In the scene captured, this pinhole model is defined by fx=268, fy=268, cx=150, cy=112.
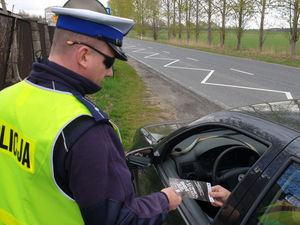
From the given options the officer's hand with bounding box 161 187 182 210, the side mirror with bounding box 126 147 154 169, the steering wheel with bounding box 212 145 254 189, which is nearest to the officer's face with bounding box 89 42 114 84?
the officer's hand with bounding box 161 187 182 210

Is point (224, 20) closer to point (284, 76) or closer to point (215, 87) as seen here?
point (284, 76)

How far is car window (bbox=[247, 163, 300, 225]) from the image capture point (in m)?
1.21

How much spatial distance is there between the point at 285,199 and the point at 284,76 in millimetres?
10530

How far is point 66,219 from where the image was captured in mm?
1097

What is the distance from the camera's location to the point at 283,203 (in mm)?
1240

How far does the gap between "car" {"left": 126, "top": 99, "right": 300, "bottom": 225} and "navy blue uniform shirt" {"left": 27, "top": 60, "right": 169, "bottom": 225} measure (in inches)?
21.2

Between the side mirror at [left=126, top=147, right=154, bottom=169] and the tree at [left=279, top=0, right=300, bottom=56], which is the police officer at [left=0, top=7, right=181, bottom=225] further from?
the tree at [left=279, top=0, right=300, bottom=56]

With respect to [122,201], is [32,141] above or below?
above

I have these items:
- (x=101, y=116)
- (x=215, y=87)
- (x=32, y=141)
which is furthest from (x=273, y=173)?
(x=215, y=87)

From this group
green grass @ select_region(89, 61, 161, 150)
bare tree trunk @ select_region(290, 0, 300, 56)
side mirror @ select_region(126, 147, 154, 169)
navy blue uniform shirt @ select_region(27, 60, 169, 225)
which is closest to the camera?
navy blue uniform shirt @ select_region(27, 60, 169, 225)

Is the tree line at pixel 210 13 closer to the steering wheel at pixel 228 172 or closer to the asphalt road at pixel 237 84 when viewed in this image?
the asphalt road at pixel 237 84

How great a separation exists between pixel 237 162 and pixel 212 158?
20 centimetres

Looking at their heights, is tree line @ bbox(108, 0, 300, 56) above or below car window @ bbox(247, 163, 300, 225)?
above

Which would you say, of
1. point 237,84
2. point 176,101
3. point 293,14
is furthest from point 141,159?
point 293,14
